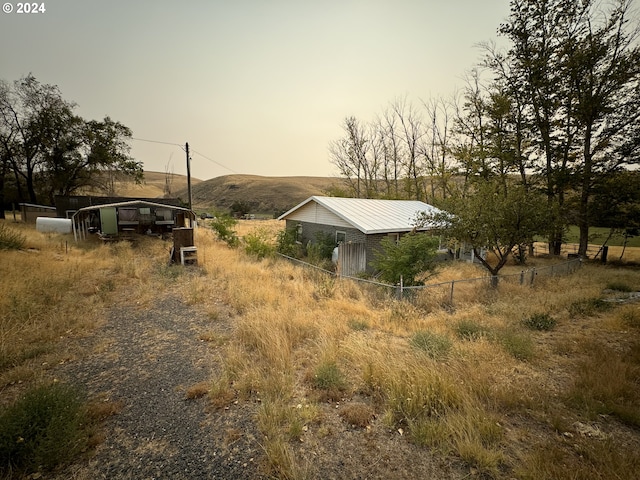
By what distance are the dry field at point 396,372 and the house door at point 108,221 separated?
11.9 meters

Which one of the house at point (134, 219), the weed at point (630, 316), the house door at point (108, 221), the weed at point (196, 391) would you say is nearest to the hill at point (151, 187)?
the house at point (134, 219)

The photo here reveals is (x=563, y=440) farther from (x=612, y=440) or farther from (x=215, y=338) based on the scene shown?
(x=215, y=338)

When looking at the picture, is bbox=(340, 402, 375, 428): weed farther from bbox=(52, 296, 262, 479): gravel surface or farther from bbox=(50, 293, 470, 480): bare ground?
bbox=(52, 296, 262, 479): gravel surface

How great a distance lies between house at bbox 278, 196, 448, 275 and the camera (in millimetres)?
12797

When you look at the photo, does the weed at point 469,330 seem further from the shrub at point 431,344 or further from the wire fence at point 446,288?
the wire fence at point 446,288

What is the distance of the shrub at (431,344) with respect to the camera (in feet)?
15.4

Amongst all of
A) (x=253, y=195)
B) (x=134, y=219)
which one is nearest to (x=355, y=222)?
(x=134, y=219)

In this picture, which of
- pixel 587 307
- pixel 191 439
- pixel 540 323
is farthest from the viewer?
pixel 587 307

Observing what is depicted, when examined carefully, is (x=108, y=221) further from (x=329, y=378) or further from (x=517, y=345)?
(x=517, y=345)

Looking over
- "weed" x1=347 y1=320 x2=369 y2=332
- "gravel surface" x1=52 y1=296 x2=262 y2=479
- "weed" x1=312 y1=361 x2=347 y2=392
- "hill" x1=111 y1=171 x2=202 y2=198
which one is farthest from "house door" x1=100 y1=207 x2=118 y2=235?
"hill" x1=111 y1=171 x2=202 y2=198

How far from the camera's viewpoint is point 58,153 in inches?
1016

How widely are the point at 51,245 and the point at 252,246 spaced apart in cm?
992

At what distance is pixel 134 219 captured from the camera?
20750 mm

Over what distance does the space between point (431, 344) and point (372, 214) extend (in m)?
10.2
